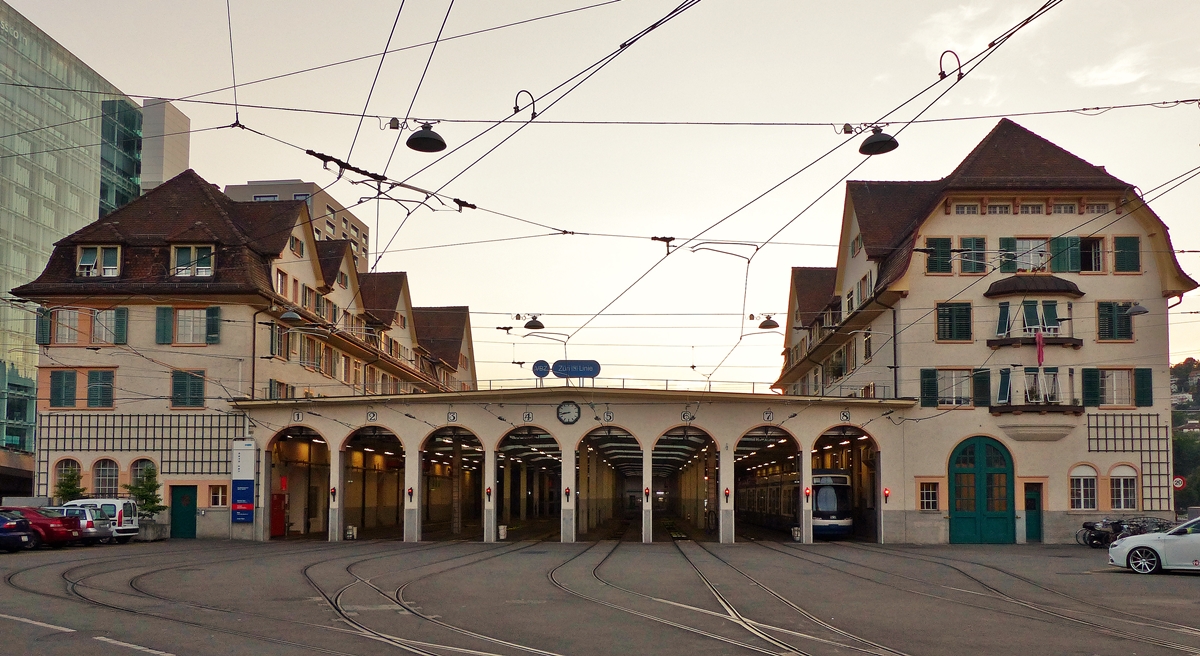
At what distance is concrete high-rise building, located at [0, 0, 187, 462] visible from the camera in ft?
277

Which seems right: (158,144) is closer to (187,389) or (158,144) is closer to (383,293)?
(383,293)

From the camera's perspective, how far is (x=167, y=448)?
159 feet

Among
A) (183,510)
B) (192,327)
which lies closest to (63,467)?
(183,510)

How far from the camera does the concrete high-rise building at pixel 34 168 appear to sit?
8450 cm

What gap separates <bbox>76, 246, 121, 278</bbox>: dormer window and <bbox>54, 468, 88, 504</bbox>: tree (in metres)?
8.86

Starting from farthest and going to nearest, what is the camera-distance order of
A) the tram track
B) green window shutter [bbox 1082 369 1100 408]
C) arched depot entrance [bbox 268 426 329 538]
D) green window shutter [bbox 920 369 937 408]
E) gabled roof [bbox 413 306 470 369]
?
gabled roof [bbox 413 306 470 369] → arched depot entrance [bbox 268 426 329 538] → green window shutter [bbox 920 369 937 408] → green window shutter [bbox 1082 369 1100 408] → the tram track

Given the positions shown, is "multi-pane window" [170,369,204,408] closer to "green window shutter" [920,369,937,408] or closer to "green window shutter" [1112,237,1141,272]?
"green window shutter" [920,369,937,408]

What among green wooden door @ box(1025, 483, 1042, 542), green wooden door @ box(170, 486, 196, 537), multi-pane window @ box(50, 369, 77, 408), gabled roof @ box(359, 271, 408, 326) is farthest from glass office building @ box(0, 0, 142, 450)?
green wooden door @ box(1025, 483, 1042, 542)

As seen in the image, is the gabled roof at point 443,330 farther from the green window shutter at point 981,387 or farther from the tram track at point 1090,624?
the tram track at point 1090,624

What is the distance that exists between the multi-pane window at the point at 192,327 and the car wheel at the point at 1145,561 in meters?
37.9

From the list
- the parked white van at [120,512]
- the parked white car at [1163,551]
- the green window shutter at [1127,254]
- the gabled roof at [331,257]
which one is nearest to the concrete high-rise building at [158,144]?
the gabled roof at [331,257]

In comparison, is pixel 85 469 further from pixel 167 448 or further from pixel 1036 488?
pixel 1036 488

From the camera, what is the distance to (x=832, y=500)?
49.2m

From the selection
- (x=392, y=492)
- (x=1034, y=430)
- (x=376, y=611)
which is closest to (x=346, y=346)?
(x=392, y=492)
